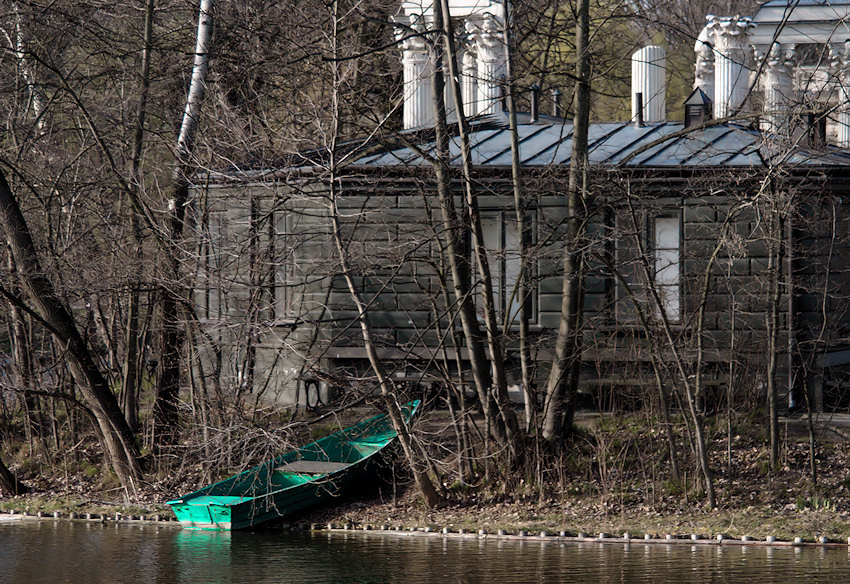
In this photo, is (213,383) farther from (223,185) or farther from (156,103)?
(156,103)

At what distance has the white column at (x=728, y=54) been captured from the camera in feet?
66.5

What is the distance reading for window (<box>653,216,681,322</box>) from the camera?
16781mm

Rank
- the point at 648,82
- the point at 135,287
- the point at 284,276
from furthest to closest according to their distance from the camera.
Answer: the point at 648,82
the point at 284,276
the point at 135,287

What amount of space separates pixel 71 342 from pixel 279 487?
11.8ft

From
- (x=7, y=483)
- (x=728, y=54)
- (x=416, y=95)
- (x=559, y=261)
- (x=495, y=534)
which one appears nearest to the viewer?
Answer: (x=495, y=534)

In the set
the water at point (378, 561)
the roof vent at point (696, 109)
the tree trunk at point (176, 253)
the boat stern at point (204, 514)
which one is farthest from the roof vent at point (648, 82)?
the boat stern at point (204, 514)

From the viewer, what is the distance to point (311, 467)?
14352mm

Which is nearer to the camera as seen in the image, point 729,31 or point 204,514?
point 204,514

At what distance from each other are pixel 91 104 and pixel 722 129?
10.5 m

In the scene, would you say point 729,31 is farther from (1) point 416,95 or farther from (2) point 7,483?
(2) point 7,483

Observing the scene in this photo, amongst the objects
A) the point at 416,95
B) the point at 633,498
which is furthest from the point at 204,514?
the point at 416,95

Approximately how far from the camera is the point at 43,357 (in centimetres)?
1791

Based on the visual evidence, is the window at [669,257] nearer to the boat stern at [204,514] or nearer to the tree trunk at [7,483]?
the boat stern at [204,514]

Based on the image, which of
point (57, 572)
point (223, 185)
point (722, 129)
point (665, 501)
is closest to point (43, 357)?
point (223, 185)
